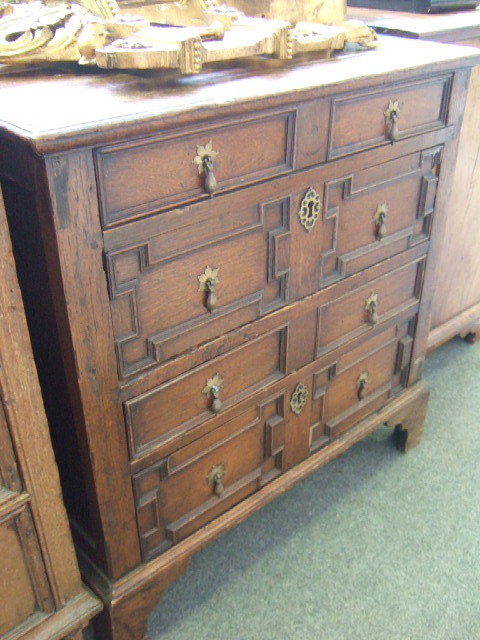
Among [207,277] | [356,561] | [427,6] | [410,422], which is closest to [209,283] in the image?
[207,277]

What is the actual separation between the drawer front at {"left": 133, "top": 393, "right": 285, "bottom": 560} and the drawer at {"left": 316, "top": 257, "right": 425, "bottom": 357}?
161 millimetres

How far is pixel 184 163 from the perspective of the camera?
868mm

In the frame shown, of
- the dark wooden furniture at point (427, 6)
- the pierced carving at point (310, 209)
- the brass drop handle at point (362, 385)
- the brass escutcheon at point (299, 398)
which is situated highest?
the dark wooden furniture at point (427, 6)

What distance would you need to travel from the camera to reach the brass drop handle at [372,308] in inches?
51.4

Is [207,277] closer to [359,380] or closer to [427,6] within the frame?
[359,380]

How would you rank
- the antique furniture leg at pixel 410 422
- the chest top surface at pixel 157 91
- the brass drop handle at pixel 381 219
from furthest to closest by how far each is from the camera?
the antique furniture leg at pixel 410 422
the brass drop handle at pixel 381 219
the chest top surface at pixel 157 91

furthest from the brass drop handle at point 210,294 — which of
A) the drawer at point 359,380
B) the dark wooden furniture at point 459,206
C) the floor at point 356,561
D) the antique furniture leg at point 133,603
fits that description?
the dark wooden furniture at point 459,206

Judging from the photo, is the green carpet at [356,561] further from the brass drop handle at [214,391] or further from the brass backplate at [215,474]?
the brass drop handle at [214,391]

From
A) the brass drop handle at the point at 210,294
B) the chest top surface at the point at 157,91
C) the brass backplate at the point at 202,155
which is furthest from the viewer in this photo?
the brass drop handle at the point at 210,294

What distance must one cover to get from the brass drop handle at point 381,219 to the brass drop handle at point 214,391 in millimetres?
421

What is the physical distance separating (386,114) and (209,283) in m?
0.44

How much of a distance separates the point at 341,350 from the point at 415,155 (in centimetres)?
40

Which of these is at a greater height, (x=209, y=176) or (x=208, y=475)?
(x=209, y=176)

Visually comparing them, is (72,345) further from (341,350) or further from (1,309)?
(341,350)
